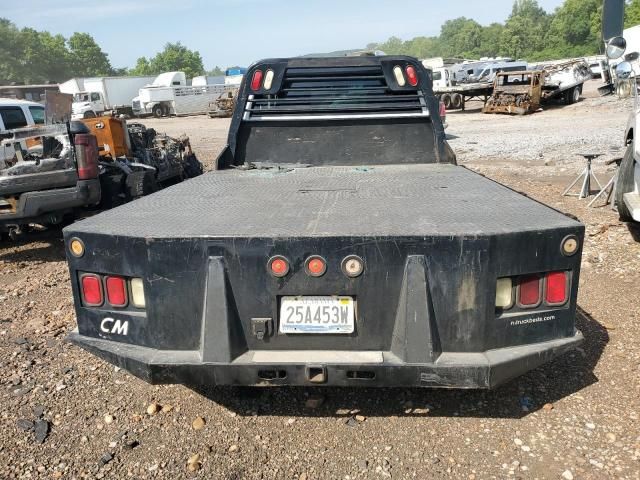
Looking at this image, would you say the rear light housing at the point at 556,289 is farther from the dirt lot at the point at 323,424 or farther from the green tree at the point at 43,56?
the green tree at the point at 43,56

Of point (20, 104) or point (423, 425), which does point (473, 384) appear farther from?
point (20, 104)

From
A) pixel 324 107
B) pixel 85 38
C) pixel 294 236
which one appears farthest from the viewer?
pixel 85 38

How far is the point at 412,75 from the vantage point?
4.45 m

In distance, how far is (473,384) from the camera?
2.36 m

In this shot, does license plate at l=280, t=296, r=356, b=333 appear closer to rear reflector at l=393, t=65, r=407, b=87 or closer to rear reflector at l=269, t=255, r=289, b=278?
rear reflector at l=269, t=255, r=289, b=278

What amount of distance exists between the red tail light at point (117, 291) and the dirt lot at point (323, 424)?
79 centimetres

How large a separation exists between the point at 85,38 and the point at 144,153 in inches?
3923

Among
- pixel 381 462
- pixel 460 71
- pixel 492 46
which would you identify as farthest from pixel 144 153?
pixel 492 46

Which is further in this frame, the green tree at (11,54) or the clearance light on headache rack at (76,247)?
the green tree at (11,54)

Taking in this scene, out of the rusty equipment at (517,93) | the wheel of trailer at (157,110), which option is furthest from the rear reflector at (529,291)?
the wheel of trailer at (157,110)

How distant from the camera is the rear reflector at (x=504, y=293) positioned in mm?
2379

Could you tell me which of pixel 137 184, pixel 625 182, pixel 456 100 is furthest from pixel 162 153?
pixel 456 100

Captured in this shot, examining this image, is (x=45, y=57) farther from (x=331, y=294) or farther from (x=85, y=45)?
(x=331, y=294)

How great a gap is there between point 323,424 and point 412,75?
9.76 ft
